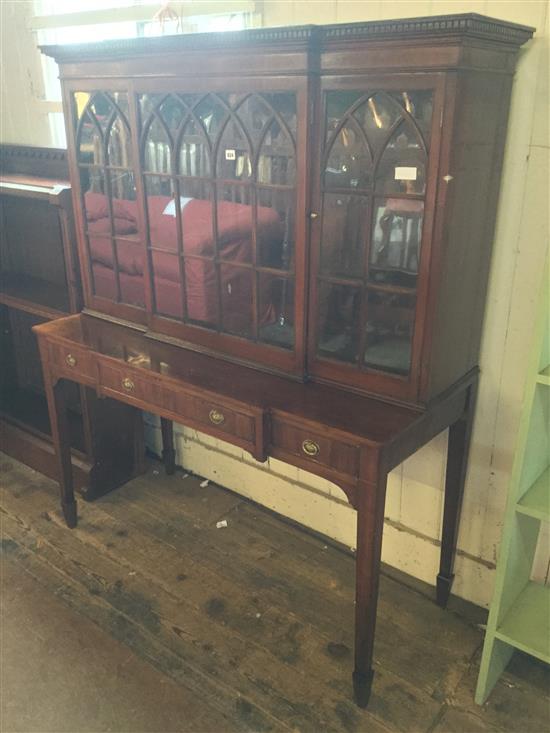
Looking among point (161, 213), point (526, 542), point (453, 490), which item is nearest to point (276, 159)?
point (161, 213)

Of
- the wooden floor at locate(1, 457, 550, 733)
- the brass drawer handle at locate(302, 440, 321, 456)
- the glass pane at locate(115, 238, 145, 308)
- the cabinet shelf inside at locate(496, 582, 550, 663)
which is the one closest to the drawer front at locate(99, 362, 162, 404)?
the glass pane at locate(115, 238, 145, 308)

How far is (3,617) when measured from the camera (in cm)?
205

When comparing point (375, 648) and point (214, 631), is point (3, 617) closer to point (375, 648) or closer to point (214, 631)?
point (214, 631)

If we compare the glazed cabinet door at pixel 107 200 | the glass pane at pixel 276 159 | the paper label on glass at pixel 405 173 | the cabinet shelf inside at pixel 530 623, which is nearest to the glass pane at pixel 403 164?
the paper label on glass at pixel 405 173

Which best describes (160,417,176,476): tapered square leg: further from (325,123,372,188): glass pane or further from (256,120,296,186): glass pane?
(325,123,372,188): glass pane

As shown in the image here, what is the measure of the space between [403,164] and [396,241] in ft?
0.56

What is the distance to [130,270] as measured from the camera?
2.07m

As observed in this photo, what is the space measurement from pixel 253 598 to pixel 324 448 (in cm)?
85

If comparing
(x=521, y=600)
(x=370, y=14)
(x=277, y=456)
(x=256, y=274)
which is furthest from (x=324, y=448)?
(x=370, y=14)

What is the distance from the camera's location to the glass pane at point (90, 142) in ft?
6.44

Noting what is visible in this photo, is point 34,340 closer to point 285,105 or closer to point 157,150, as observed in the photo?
point 157,150

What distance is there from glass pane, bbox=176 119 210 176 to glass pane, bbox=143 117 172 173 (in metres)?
0.05

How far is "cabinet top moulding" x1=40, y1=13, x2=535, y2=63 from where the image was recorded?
49.1 inches

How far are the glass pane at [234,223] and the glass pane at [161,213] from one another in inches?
7.1
